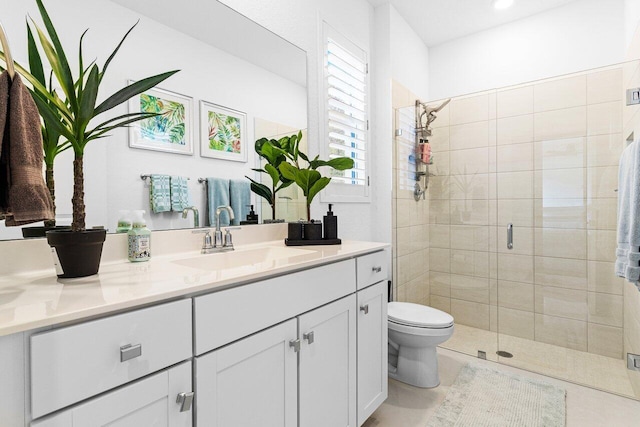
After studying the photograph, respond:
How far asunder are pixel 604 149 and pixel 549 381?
1594 mm

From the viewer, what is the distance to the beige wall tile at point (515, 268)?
258 cm

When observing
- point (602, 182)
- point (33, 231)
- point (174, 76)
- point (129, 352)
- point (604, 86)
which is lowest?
point (129, 352)

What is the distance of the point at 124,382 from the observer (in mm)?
686

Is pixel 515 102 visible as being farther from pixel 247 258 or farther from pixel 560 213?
pixel 247 258

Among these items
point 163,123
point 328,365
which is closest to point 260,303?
point 328,365

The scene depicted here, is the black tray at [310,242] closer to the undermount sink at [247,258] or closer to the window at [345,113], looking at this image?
the undermount sink at [247,258]

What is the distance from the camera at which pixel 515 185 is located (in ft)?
8.49

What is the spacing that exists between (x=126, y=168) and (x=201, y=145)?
0.33 m

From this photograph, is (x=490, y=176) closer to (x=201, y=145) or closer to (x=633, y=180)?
(x=633, y=180)

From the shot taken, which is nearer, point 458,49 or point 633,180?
point 633,180

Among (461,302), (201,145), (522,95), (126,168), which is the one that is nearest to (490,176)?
(522,95)

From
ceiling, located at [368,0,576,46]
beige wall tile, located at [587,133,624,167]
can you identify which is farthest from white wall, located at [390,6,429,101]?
beige wall tile, located at [587,133,624,167]

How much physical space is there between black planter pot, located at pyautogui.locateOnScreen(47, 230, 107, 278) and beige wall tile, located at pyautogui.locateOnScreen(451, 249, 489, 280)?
8.86ft

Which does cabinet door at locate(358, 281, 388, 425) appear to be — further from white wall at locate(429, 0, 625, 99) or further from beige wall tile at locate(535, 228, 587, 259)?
white wall at locate(429, 0, 625, 99)
